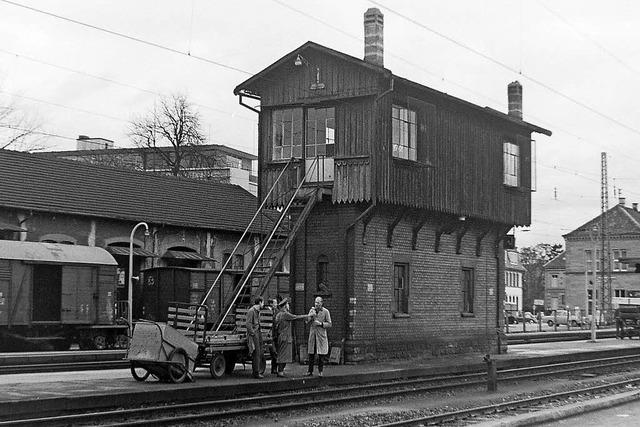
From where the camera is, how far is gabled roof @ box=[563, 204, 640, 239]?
293 ft

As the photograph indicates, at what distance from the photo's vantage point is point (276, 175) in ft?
79.9

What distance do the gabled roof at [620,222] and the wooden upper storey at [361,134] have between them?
66.7 meters

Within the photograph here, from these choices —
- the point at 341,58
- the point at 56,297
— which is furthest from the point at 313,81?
the point at 56,297

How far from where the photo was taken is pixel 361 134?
2311cm

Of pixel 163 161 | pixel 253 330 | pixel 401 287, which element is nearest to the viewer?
pixel 253 330

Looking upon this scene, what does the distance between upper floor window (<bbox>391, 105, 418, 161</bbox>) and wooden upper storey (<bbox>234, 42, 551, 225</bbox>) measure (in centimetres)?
3

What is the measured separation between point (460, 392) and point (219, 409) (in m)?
6.24

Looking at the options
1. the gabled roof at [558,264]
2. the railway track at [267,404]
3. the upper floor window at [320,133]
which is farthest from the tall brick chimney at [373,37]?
the gabled roof at [558,264]

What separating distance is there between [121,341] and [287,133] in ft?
33.5

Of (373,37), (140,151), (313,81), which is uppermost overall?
(140,151)

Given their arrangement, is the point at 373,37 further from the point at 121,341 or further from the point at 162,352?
the point at 121,341

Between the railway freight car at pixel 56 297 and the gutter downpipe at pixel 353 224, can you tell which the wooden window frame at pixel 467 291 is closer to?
the gutter downpipe at pixel 353 224

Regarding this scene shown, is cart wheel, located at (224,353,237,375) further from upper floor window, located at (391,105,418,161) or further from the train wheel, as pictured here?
the train wheel

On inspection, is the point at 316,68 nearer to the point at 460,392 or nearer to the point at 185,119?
the point at 460,392
